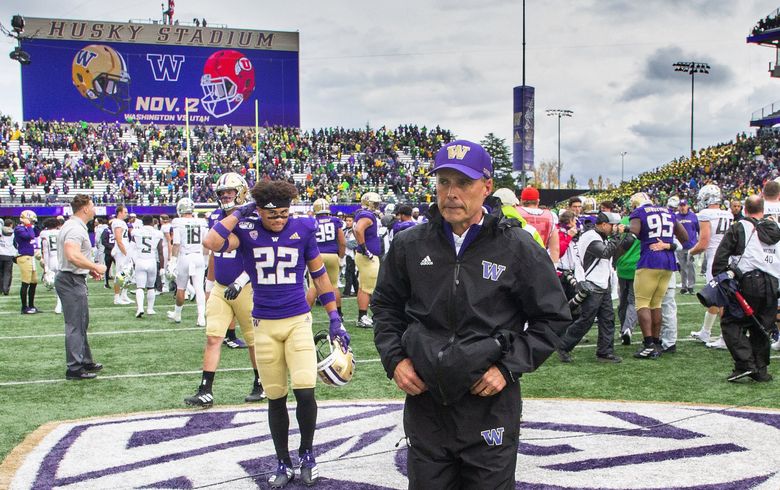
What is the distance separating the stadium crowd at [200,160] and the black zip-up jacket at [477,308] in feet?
115

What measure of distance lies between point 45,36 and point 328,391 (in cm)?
5215

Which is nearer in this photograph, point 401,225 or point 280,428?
point 280,428

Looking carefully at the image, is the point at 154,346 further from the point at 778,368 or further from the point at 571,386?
the point at 778,368

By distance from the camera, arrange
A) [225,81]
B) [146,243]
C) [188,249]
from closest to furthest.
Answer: [188,249], [146,243], [225,81]

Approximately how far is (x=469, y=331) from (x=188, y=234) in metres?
9.81

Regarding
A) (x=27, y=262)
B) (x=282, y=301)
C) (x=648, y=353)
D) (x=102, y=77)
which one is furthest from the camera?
(x=102, y=77)

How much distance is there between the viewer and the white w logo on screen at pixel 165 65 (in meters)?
53.7

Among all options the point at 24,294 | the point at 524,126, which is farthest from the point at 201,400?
the point at 524,126

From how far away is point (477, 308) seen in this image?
2902mm

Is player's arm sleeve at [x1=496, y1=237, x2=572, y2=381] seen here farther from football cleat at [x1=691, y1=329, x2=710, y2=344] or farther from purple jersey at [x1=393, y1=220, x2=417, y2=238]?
purple jersey at [x1=393, y1=220, x2=417, y2=238]

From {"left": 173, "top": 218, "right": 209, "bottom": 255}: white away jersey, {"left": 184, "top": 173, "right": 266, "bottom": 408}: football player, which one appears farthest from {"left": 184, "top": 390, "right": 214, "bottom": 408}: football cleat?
{"left": 173, "top": 218, "right": 209, "bottom": 255}: white away jersey

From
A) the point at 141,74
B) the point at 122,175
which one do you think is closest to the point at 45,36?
the point at 141,74

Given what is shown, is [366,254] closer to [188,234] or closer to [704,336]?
[188,234]

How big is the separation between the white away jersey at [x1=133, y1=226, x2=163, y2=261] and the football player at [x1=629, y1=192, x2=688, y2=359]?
8.33m
